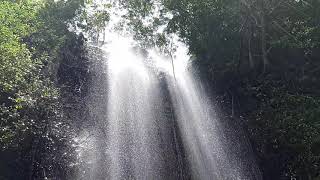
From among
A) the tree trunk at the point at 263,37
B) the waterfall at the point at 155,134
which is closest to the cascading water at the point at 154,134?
the waterfall at the point at 155,134

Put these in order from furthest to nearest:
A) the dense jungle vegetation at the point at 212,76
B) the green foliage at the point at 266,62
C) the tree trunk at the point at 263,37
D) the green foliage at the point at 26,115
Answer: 1. the tree trunk at the point at 263,37
2. the green foliage at the point at 266,62
3. the dense jungle vegetation at the point at 212,76
4. the green foliage at the point at 26,115

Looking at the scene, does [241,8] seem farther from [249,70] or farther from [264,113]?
[264,113]

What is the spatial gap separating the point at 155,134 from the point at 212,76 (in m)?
6.24

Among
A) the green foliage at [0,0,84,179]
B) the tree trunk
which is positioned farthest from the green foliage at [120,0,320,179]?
the green foliage at [0,0,84,179]

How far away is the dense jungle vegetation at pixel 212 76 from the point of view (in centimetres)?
1636

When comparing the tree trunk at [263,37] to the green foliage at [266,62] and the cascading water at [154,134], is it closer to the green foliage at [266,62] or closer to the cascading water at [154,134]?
the green foliage at [266,62]

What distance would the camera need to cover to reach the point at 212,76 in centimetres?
2400

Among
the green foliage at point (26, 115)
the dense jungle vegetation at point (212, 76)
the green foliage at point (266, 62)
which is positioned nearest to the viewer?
the green foliage at point (26, 115)

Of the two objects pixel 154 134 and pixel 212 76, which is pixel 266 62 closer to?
pixel 212 76

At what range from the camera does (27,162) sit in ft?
55.6

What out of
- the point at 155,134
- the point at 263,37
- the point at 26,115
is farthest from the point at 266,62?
the point at 26,115

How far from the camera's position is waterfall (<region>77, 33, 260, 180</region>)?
1772 cm

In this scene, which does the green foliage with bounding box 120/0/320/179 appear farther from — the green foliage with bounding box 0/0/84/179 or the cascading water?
the green foliage with bounding box 0/0/84/179

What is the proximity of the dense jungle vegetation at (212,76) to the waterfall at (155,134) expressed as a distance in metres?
0.85
